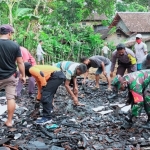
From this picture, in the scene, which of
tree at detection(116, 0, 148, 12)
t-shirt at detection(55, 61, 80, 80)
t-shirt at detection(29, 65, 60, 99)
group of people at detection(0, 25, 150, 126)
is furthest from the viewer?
tree at detection(116, 0, 148, 12)

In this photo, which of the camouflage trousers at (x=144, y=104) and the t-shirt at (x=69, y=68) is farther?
the t-shirt at (x=69, y=68)

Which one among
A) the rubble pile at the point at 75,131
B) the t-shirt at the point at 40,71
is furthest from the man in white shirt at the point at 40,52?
the t-shirt at the point at 40,71

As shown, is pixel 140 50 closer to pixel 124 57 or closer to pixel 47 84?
pixel 124 57

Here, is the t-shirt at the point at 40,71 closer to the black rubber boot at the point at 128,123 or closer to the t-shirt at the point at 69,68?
the t-shirt at the point at 69,68

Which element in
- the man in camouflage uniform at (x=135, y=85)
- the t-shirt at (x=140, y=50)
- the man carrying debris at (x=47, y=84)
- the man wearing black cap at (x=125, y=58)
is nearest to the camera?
the man in camouflage uniform at (x=135, y=85)

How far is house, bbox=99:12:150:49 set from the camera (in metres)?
29.1

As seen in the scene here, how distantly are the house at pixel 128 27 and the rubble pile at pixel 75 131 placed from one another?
21909mm

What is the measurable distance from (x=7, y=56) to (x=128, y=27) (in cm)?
2524

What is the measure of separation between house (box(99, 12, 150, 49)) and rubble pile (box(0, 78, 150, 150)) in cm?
2191

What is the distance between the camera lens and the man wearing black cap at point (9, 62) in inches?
213

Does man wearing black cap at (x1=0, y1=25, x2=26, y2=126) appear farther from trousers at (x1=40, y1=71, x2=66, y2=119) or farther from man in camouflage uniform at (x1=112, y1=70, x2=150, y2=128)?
man in camouflage uniform at (x1=112, y1=70, x2=150, y2=128)

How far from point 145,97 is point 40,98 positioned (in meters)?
2.29

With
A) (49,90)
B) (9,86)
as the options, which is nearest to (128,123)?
(49,90)

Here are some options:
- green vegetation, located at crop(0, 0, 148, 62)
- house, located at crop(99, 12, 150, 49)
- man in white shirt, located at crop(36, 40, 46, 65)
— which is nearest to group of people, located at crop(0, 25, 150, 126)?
man in white shirt, located at crop(36, 40, 46, 65)
